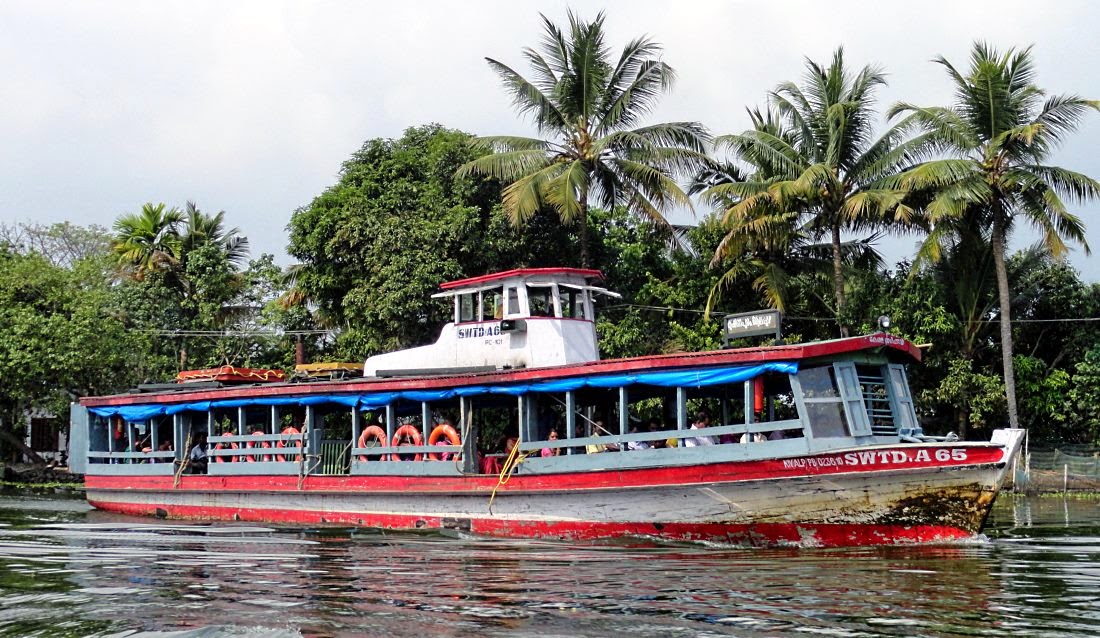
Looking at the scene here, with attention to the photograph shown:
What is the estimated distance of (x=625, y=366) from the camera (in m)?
15.2

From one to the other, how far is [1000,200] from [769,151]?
17.2 ft

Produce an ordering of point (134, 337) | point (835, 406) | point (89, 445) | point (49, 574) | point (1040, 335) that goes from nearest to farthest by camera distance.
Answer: point (49, 574) < point (835, 406) < point (89, 445) < point (1040, 335) < point (134, 337)

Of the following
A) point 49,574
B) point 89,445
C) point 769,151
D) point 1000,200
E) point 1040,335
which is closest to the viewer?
point 49,574

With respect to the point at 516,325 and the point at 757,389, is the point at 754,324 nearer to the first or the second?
the point at 757,389

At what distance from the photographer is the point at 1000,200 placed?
2592cm

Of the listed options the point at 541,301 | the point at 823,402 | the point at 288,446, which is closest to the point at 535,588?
the point at 823,402

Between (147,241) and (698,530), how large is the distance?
27.5 meters

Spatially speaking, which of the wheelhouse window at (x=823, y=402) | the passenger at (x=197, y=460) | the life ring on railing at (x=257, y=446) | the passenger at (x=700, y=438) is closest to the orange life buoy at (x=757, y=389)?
the wheelhouse window at (x=823, y=402)

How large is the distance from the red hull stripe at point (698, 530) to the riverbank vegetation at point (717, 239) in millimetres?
10450

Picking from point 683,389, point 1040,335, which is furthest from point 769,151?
point 683,389

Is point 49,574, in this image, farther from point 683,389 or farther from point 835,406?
point 835,406

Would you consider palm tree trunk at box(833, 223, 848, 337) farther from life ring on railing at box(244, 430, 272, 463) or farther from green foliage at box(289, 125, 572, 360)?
life ring on railing at box(244, 430, 272, 463)

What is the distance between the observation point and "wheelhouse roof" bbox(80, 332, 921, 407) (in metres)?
14.3

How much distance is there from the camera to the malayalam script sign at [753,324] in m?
14.4
